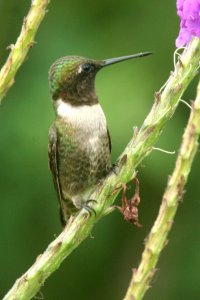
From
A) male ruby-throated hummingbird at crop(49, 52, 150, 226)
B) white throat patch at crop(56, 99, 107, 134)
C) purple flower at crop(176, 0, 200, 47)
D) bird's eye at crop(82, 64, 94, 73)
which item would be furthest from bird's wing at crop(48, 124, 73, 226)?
purple flower at crop(176, 0, 200, 47)

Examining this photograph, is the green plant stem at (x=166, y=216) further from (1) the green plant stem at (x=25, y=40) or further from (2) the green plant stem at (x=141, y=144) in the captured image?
(1) the green plant stem at (x=25, y=40)

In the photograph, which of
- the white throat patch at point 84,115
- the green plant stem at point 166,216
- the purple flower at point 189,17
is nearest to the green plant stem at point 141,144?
the purple flower at point 189,17

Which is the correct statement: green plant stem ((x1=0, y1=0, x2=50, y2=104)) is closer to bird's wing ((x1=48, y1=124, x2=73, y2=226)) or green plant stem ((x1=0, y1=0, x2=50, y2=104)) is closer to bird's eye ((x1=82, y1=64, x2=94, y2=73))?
bird's eye ((x1=82, y1=64, x2=94, y2=73))

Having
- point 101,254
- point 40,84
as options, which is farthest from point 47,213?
point 40,84

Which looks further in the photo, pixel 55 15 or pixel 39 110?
pixel 55 15

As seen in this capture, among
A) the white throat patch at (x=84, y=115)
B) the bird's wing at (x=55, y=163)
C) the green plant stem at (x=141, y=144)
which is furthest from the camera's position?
the bird's wing at (x=55, y=163)

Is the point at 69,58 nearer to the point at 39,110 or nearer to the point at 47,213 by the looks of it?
the point at 39,110

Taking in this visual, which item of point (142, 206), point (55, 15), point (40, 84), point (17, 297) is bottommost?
point (142, 206)
